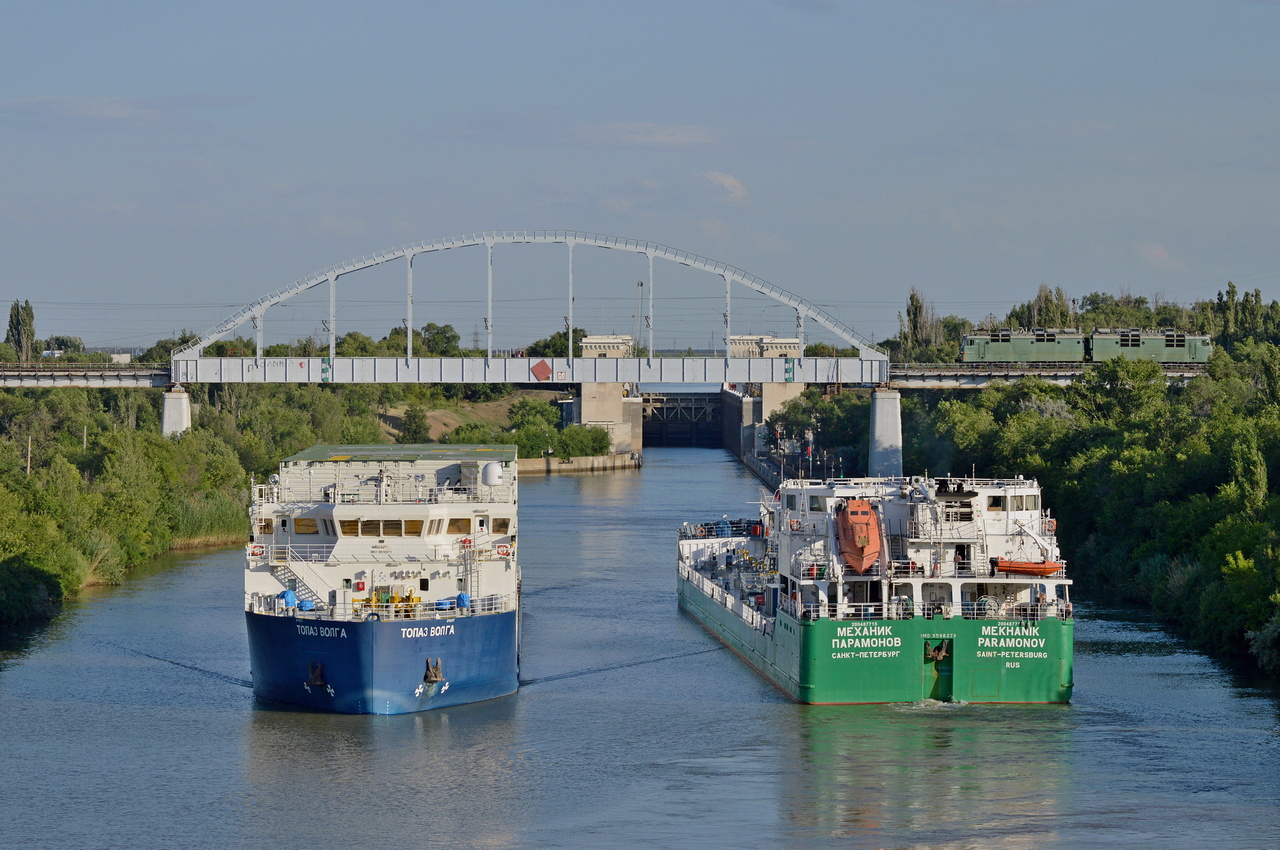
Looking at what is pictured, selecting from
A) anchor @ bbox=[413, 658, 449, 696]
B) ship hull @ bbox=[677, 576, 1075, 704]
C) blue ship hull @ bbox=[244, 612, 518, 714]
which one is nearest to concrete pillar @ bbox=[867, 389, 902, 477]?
ship hull @ bbox=[677, 576, 1075, 704]

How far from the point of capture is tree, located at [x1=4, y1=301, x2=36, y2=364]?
154750mm

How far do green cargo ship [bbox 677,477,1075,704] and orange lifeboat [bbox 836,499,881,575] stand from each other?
1.3 inches

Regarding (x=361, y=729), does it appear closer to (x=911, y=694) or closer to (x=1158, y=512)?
(x=911, y=694)

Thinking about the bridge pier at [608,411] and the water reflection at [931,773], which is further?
the bridge pier at [608,411]

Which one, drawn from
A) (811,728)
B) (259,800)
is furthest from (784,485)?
(259,800)

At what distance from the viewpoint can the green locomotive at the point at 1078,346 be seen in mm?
104062

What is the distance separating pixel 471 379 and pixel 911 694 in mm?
71177

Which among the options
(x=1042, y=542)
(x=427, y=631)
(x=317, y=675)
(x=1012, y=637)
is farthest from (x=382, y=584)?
(x=1042, y=542)

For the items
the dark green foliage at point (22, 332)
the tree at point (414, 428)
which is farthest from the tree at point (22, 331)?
the tree at point (414, 428)

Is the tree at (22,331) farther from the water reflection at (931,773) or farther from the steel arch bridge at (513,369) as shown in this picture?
the water reflection at (931,773)

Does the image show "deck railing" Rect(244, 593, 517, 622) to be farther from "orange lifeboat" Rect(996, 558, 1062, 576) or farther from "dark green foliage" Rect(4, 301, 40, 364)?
"dark green foliage" Rect(4, 301, 40, 364)

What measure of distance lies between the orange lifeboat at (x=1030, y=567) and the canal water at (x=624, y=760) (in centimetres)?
315

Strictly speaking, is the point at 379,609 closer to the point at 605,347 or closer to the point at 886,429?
the point at 886,429

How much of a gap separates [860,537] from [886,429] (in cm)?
7021
